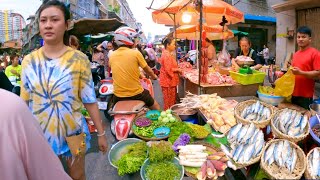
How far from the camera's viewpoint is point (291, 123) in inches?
116

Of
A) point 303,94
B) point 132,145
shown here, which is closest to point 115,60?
point 132,145

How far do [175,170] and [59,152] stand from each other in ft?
4.40

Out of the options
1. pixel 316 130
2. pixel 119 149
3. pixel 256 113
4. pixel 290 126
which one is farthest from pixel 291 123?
pixel 119 149

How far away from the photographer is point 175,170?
10.1 feet

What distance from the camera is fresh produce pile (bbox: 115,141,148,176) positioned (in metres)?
3.35

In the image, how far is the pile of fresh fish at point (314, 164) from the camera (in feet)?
7.52

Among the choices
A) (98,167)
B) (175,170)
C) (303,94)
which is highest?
(303,94)

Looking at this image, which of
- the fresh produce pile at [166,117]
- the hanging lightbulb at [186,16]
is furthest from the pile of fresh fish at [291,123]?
the hanging lightbulb at [186,16]

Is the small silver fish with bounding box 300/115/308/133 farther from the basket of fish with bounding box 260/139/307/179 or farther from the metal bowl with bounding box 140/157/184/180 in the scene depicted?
the metal bowl with bounding box 140/157/184/180

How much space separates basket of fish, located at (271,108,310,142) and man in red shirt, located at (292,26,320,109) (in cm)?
105

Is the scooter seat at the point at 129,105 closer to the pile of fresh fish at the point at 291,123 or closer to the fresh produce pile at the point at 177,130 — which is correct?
the fresh produce pile at the point at 177,130

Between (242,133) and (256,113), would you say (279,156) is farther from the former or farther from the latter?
(256,113)

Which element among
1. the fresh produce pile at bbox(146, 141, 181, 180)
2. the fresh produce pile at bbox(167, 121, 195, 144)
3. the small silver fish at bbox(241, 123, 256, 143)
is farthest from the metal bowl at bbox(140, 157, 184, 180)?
the small silver fish at bbox(241, 123, 256, 143)

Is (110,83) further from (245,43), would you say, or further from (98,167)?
(245,43)
